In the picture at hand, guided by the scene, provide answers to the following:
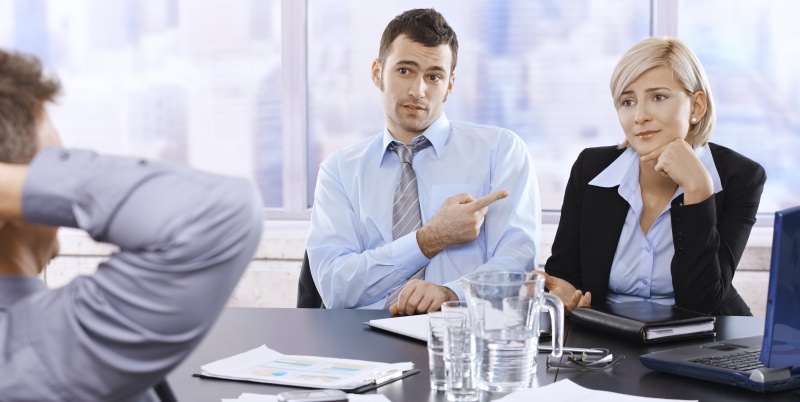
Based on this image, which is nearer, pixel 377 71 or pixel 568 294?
pixel 568 294

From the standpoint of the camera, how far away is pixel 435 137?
2838 millimetres

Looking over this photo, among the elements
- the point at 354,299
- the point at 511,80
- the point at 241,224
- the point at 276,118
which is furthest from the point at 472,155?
the point at 241,224

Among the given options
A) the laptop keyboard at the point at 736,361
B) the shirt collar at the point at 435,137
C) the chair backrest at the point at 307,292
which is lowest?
the chair backrest at the point at 307,292

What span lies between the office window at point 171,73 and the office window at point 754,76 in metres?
1.77

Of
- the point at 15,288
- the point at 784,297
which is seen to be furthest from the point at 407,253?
the point at 15,288

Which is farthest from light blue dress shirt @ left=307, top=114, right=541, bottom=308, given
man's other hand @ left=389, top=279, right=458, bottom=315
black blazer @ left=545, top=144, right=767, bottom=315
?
man's other hand @ left=389, top=279, right=458, bottom=315

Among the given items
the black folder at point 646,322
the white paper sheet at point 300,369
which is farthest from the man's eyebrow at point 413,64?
the white paper sheet at point 300,369

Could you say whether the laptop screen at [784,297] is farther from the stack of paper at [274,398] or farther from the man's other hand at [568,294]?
the man's other hand at [568,294]

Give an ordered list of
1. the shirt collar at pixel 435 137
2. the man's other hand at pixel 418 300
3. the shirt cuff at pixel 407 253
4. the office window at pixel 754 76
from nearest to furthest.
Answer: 1. the man's other hand at pixel 418 300
2. the shirt cuff at pixel 407 253
3. the shirt collar at pixel 435 137
4. the office window at pixel 754 76

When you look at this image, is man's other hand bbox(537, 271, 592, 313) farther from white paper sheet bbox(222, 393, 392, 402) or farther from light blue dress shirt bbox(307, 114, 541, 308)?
white paper sheet bbox(222, 393, 392, 402)

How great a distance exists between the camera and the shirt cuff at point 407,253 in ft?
8.43

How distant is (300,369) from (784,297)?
77cm

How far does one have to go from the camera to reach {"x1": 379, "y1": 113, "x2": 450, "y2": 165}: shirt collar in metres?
2.83

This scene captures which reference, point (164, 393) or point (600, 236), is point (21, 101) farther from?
point (600, 236)
